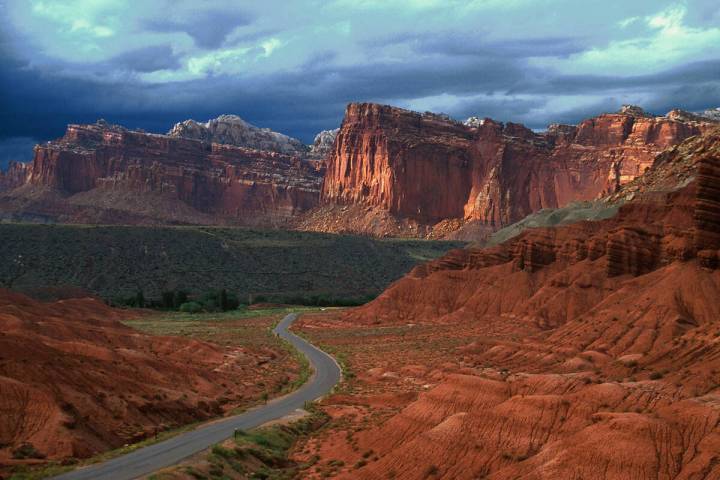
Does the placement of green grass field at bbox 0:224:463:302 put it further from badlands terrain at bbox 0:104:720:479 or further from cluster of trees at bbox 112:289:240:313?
cluster of trees at bbox 112:289:240:313

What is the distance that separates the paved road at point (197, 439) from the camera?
1264 inches

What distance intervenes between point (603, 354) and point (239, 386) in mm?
24851

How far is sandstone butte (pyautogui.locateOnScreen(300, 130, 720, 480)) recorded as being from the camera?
87.3 ft

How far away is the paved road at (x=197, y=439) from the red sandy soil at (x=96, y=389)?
212cm

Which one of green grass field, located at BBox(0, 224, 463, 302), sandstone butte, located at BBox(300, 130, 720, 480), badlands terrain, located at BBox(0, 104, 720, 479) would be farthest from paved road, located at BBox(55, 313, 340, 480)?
green grass field, located at BBox(0, 224, 463, 302)

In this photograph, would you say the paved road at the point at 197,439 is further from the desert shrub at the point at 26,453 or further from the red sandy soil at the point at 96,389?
the desert shrub at the point at 26,453

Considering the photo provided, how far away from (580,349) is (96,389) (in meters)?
32.8

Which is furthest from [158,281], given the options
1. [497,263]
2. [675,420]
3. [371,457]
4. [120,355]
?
[675,420]

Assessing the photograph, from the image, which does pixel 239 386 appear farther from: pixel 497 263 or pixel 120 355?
pixel 497 263

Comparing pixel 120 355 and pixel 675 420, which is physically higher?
pixel 675 420

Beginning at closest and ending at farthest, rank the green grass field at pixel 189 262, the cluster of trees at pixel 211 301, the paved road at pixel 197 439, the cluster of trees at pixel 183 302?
the paved road at pixel 197 439 → the cluster of trees at pixel 183 302 → the cluster of trees at pixel 211 301 → the green grass field at pixel 189 262

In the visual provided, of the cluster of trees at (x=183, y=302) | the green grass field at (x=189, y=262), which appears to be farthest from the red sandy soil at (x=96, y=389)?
the green grass field at (x=189, y=262)

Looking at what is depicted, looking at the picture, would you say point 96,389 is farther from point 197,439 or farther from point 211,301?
point 211,301

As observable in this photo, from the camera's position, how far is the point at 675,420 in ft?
88.5
